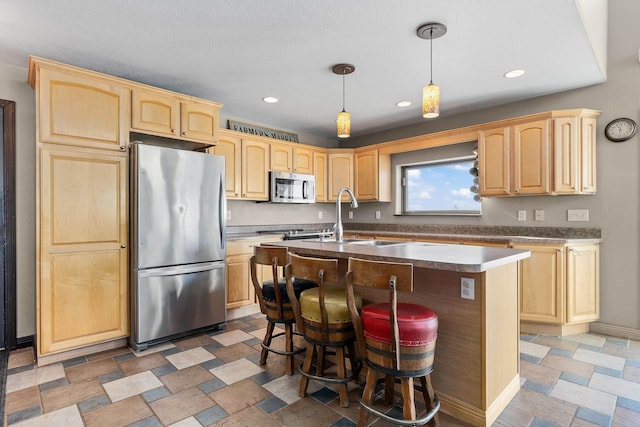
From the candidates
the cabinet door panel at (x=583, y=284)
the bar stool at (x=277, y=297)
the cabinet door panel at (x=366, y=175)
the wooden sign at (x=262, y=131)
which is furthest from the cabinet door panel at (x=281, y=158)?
the cabinet door panel at (x=583, y=284)

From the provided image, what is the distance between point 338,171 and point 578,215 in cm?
299

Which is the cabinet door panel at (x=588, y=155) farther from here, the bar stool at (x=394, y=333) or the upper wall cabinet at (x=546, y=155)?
the bar stool at (x=394, y=333)

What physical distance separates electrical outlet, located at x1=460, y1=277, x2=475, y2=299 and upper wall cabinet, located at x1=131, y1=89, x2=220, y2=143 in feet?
8.97

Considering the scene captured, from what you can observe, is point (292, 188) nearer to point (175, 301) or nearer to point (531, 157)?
point (175, 301)

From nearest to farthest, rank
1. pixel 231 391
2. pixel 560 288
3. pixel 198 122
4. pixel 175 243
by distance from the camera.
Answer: pixel 231 391
pixel 175 243
pixel 560 288
pixel 198 122

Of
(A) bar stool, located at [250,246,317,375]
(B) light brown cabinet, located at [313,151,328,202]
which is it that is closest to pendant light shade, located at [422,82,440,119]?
(A) bar stool, located at [250,246,317,375]

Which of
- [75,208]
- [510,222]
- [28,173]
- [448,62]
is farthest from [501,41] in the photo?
[28,173]

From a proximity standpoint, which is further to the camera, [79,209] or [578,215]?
[578,215]

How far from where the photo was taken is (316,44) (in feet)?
8.36

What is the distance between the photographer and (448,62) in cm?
286

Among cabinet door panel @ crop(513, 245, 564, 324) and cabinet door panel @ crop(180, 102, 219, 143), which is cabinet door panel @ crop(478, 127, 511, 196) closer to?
cabinet door panel @ crop(513, 245, 564, 324)

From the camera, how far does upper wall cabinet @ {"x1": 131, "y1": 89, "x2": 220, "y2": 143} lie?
3.01 metres

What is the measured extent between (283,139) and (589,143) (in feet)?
11.8

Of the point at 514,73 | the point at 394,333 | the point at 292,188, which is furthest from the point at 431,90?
the point at 292,188
